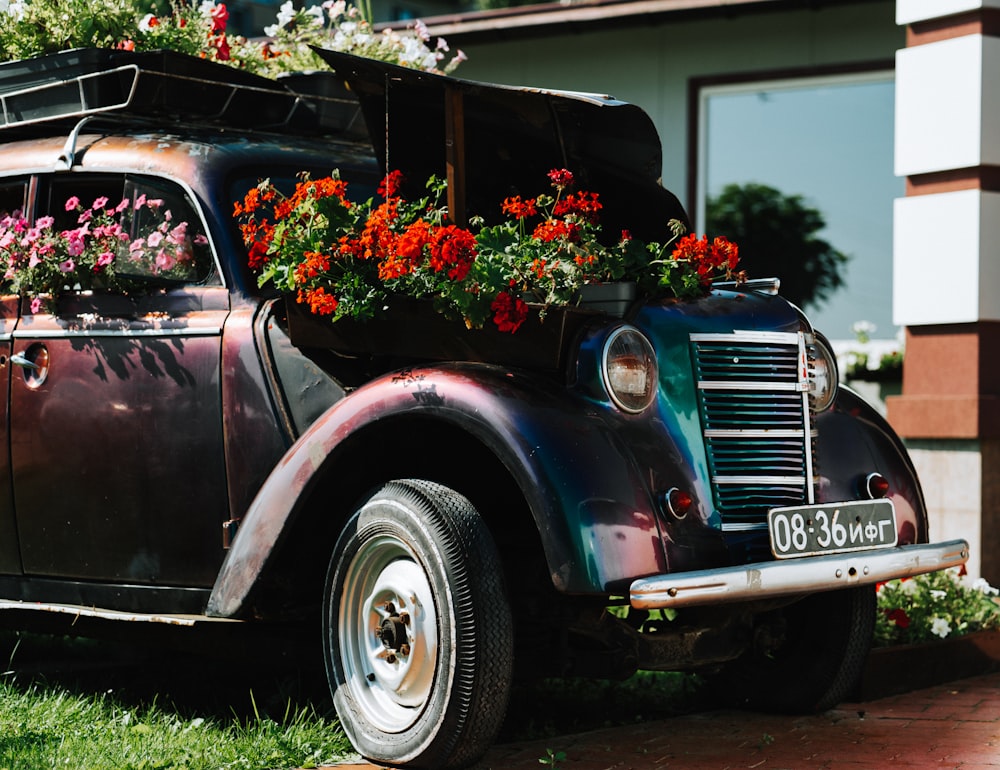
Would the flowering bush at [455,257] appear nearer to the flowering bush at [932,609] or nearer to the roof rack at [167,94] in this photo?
the roof rack at [167,94]

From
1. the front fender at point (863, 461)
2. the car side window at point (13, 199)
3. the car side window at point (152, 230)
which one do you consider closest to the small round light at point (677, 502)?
the front fender at point (863, 461)

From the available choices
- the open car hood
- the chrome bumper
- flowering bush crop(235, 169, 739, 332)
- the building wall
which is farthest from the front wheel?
the building wall

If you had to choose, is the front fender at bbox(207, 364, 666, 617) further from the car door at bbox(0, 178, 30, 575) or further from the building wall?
the building wall

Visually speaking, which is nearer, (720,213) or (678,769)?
(678,769)

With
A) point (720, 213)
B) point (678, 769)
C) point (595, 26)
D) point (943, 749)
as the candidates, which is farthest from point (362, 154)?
point (720, 213)

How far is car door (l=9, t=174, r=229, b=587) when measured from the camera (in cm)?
453

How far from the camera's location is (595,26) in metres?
9.87

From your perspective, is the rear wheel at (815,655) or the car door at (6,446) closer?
the rear wheel at (815,655)

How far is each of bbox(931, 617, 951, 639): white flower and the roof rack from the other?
2892 mm

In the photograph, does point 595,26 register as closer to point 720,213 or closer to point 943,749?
point 720,213

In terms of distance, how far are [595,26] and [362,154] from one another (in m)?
4.89

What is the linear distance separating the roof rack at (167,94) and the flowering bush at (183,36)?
24cm

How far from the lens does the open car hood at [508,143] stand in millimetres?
4406

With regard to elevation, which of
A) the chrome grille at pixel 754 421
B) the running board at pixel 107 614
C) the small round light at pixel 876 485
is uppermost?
the chrome grille at pixel 754 421
